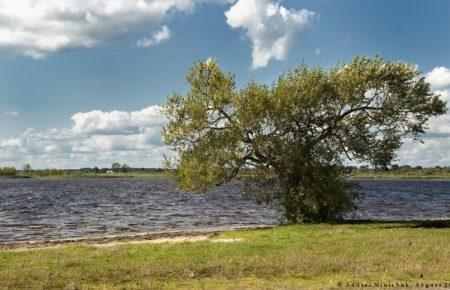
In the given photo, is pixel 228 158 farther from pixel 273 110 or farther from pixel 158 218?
pixel 158 218

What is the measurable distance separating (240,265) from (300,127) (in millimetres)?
22843

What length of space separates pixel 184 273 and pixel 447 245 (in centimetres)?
1501

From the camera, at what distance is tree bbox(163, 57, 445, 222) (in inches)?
1622

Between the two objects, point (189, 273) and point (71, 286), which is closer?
point (71, 286)

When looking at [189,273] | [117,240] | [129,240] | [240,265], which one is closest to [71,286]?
[189,273]

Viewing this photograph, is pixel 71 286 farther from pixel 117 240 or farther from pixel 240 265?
pixel 117 240

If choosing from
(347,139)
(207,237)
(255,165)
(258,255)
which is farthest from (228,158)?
(258,255)

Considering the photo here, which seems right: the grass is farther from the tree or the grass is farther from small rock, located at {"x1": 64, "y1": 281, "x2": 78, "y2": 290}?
the tree

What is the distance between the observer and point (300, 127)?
4269 centimetres

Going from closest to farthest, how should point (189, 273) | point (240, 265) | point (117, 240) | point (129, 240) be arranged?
point (189, 273)
point (240, 265)
point (129, 240)
point (117, 240)

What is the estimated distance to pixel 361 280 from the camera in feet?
63.4

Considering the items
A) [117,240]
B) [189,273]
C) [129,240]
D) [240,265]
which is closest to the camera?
[189,273]

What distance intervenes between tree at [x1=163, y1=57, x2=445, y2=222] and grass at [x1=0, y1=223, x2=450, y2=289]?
13.0 meters

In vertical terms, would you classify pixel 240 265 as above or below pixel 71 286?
above
